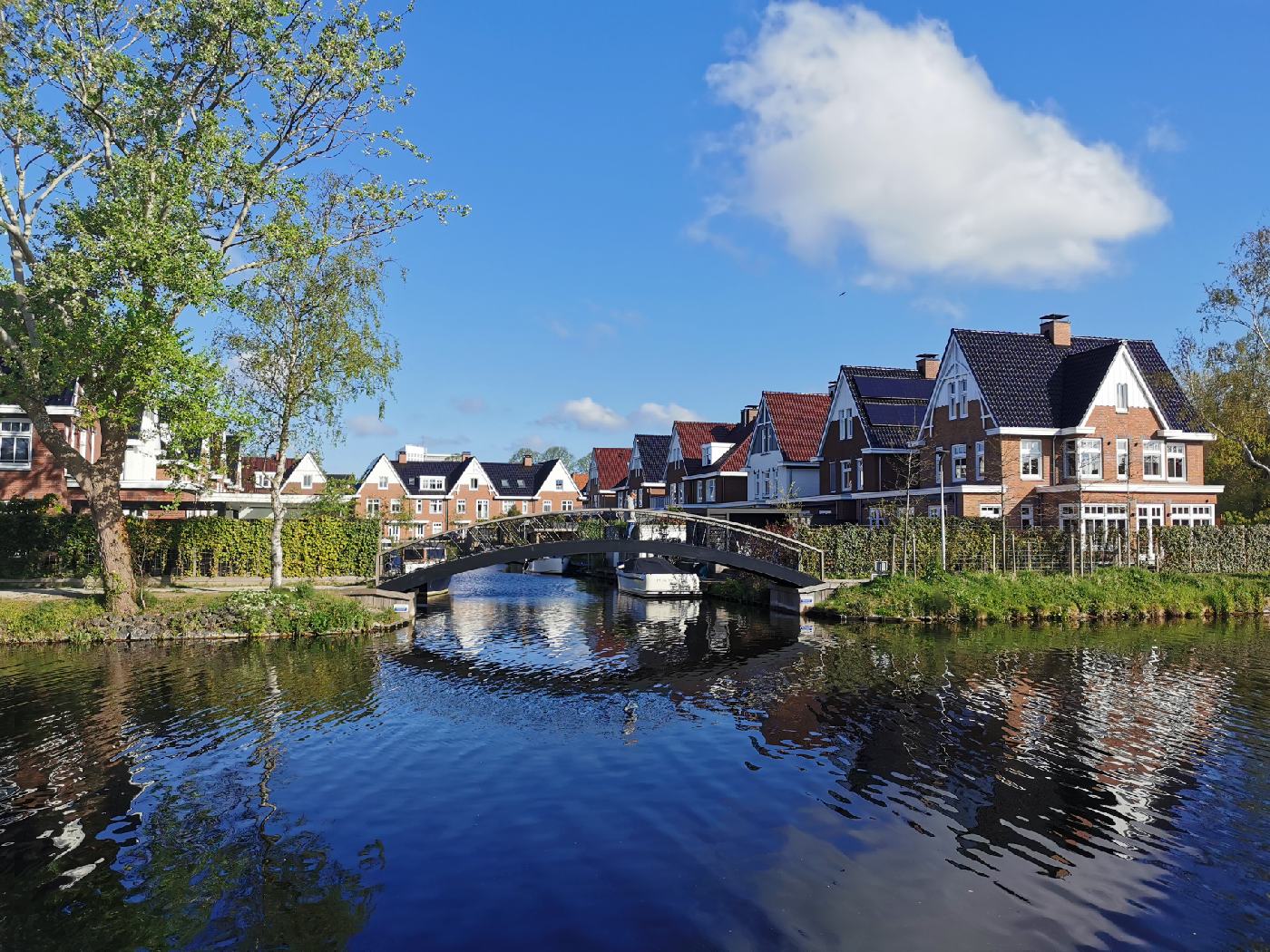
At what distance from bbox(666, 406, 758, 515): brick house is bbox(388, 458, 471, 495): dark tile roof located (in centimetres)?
2713

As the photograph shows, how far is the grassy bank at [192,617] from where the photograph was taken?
29.8 metres

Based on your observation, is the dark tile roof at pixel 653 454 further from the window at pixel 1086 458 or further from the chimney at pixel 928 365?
the window at pixel 1086 458

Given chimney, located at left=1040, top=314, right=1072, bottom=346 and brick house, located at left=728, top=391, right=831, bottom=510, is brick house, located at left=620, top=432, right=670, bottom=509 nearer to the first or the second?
brick house, located at left=728, top=391, right=831, bottom=510

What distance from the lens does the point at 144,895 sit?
1092 centimetres

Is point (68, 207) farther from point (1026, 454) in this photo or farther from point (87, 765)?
point (1026, 454)

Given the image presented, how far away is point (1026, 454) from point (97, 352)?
44.2m

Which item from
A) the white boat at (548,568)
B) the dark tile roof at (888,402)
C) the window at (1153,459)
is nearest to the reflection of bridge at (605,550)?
the dark tile roof at (888,402)

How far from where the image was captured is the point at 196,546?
39.5 m

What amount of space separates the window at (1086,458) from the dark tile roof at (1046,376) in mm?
1376

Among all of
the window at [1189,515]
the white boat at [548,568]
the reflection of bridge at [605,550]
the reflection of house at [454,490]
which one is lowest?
the white boat at [548,568]

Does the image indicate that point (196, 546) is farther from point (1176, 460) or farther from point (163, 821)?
point (1176, 460)

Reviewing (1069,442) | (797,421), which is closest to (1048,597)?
(1069,442)

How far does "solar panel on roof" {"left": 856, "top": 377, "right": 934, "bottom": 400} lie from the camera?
56531mm

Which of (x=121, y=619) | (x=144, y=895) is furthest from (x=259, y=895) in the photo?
(x=121, y=619)
